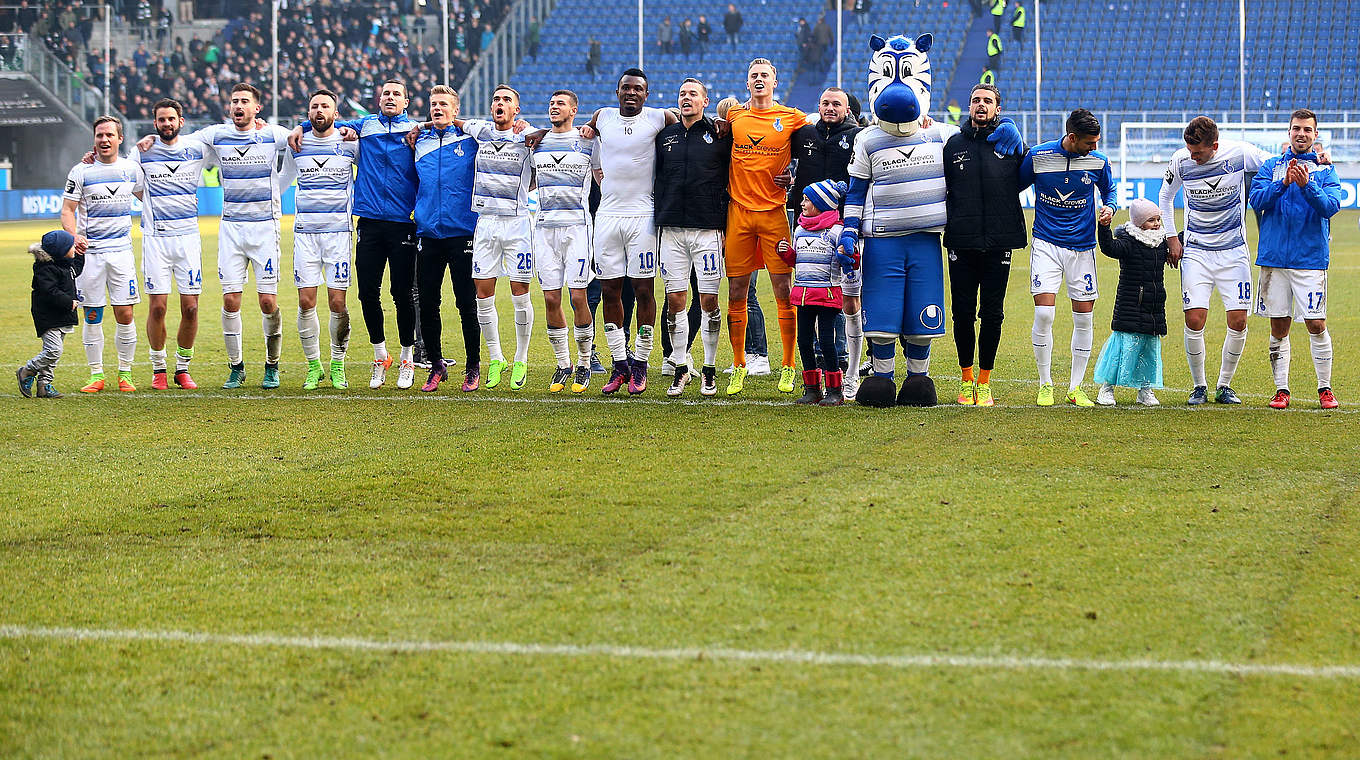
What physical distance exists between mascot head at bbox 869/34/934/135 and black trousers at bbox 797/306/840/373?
125 centimetres

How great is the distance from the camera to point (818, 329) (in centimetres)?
958

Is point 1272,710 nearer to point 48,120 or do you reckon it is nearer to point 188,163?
point 188,163

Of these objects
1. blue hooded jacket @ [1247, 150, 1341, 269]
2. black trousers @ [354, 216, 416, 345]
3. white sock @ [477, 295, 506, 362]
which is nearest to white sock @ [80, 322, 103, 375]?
black trousers @ [354, 216, 416, 345]

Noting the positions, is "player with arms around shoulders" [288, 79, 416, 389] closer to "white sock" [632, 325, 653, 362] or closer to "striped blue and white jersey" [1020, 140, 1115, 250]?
"white sock" [632, 325, 653, 362]

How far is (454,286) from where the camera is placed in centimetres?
1049

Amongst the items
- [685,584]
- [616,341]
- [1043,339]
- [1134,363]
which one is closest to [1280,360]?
[1134,363]

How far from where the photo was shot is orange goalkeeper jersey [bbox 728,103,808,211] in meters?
9.73

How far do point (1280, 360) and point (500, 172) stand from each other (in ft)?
17.8

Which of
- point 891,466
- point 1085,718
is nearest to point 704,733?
point 1085,718

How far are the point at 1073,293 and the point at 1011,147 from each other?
1073mm

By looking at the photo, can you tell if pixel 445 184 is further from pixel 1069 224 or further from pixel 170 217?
pixel 1069 224

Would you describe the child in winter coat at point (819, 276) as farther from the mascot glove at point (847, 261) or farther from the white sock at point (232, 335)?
the white sock at point (232, 335)

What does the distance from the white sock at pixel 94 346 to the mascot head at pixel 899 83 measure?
5.89 m

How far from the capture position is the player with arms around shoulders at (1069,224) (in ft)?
30.1
